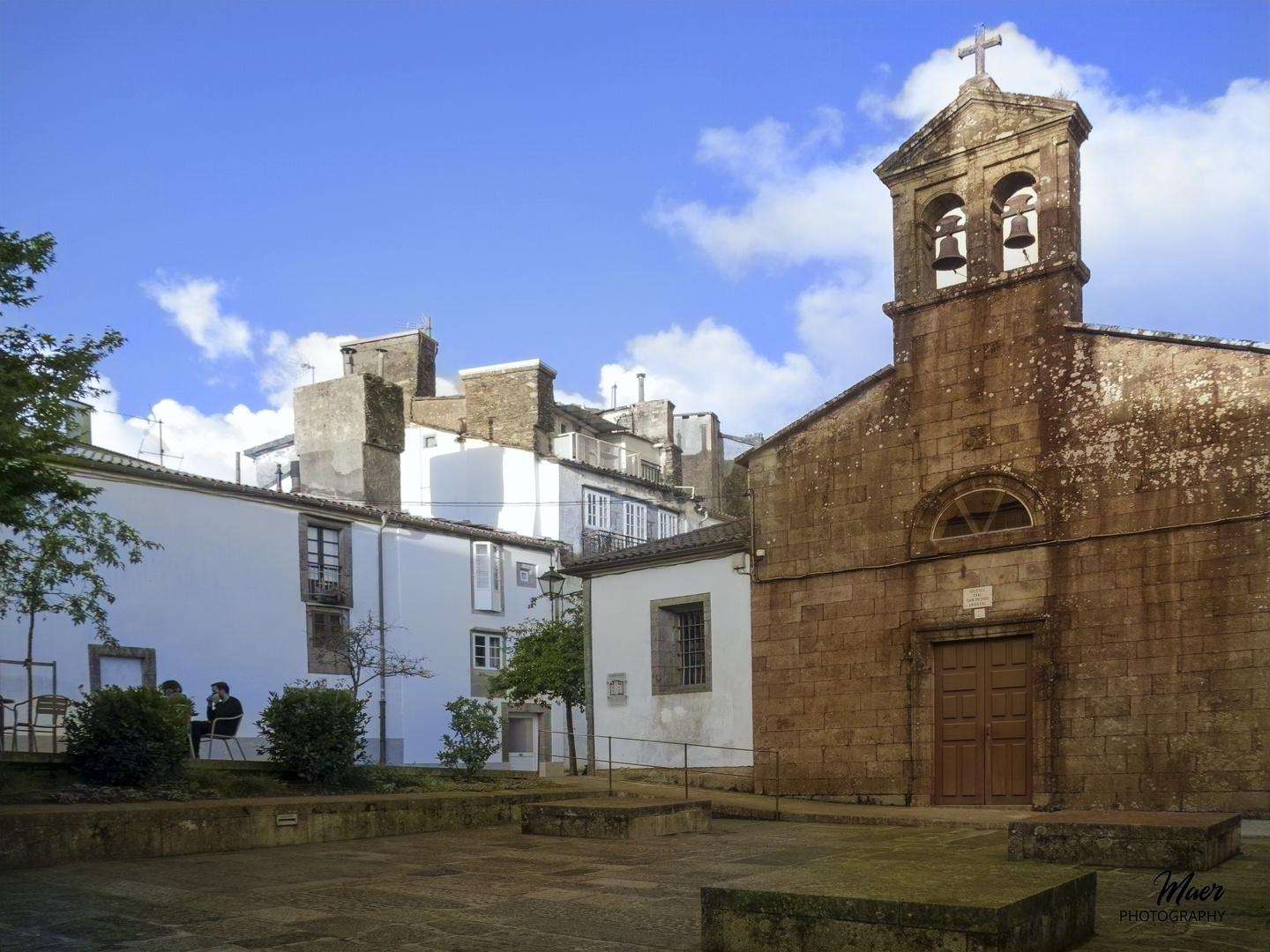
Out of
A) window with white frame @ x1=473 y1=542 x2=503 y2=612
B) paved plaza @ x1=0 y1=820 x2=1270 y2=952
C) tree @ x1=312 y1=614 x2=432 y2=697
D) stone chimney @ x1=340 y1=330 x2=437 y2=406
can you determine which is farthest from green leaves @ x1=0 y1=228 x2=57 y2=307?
stone chimney @ x1=340 y1=330 x2=437 y2=406

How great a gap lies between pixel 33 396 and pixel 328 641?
19059 millimetres

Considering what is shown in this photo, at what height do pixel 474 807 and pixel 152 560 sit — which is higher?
pixel 152 560

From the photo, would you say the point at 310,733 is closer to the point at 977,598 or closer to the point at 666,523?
the point at 977,598

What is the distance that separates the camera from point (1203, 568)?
14.3 metres

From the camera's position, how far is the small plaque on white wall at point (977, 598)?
1596cm

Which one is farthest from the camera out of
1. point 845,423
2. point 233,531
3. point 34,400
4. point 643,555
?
point 233,531

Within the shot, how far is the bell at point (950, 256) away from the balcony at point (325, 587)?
18625 mm

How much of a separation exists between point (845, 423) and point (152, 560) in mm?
16497

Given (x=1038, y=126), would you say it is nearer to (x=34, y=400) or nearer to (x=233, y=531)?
(x=34, y=400)

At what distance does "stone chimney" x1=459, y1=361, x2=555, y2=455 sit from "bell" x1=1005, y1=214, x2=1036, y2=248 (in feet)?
79.7

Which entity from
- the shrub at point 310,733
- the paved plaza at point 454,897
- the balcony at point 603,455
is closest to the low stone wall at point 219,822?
the paved plaza at point 454,897

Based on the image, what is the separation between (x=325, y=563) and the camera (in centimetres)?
3081

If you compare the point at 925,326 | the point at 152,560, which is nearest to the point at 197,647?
the point at 152,560

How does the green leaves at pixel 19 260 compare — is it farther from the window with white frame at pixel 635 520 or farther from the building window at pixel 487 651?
the window with white frame at pixel 635 520
